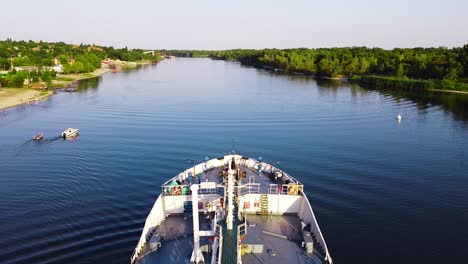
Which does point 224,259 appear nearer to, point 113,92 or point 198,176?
point 198,176

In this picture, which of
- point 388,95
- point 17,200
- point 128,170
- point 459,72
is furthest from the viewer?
point 459,72

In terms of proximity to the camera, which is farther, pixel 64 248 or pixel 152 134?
pixel 152 134

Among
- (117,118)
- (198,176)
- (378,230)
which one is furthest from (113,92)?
(378,230)

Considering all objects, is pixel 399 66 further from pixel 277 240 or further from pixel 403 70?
pixel 277 240

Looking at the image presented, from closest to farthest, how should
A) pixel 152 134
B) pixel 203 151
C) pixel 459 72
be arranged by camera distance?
1. pixel 203 151
2. pixel 152 134
3. pixel 459 72

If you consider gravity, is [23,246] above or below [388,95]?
below

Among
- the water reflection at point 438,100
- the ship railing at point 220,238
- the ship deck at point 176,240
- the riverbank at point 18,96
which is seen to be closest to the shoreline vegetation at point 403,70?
the water reflection at point 438,100

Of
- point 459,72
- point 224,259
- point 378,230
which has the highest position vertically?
point 459,72

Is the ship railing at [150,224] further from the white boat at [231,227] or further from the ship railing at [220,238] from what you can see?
the ship railing at [220,238]
